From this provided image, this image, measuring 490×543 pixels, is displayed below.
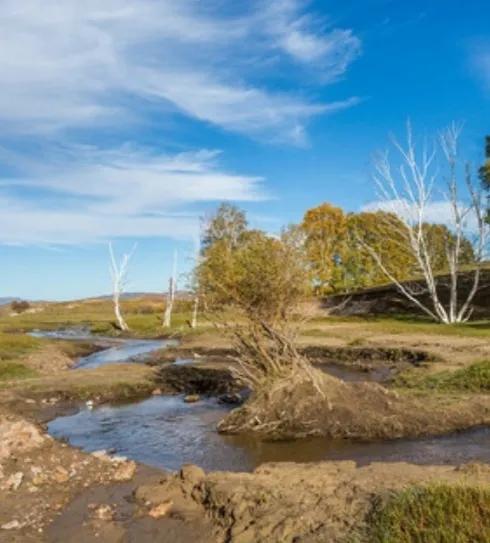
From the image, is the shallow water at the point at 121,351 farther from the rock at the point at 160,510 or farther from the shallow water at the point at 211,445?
the rock at the point at 160,510

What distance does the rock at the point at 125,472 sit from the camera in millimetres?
12827

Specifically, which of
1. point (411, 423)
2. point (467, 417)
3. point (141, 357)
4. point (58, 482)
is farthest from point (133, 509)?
point (141, 357)

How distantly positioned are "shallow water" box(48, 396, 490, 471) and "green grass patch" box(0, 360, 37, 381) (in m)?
8.13

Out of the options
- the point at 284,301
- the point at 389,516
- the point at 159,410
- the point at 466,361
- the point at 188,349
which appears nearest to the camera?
the point at 389,516

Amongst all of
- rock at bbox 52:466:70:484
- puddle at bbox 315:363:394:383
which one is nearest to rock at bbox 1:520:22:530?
rock at bbox 52:466:70:484

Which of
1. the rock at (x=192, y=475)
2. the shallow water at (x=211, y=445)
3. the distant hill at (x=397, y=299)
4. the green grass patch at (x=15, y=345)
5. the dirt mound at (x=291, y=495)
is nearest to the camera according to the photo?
the dirt mound at (x=291, y=495)

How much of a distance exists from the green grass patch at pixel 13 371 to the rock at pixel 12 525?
17505 millimetres

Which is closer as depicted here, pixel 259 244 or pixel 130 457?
pixel 130 457

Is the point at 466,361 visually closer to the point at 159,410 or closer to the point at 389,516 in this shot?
the point at 159,410

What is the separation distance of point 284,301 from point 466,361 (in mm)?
10073

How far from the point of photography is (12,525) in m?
10.4

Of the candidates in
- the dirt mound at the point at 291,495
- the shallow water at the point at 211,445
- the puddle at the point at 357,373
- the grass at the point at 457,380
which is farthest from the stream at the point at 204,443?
the puddle at the point at 357,373

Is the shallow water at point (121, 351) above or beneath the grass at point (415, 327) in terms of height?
beneath

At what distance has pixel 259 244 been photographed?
802 inches
